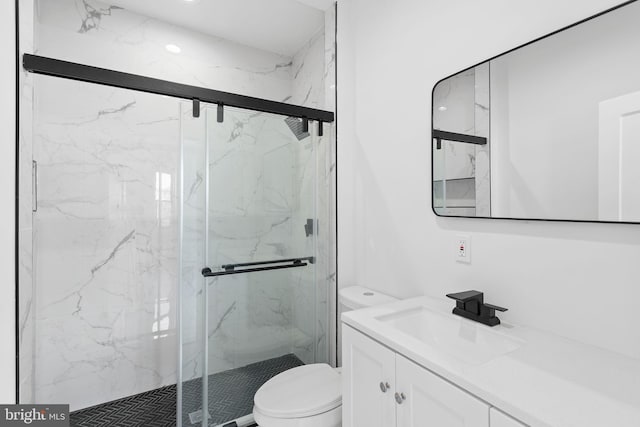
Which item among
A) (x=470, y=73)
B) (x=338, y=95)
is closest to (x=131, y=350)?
(x=338, y=95)

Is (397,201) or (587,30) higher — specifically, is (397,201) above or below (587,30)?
below

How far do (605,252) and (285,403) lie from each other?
1.30 meters

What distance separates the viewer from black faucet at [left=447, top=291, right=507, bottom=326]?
1149 mm

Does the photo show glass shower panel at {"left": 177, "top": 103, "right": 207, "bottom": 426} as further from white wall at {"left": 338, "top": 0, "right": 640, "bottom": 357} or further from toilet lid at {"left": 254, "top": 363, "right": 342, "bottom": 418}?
white wall at {"left": 338, "top": 0, "right": 640, "bottom": 357}

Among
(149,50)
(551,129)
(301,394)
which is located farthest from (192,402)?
(149,50)

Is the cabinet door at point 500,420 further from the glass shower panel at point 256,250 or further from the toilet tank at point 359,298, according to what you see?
the glass shower panel at point 256,250

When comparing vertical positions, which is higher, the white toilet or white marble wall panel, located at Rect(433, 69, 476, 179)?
white marble wall panel, located at Rect(433, 69, 476, 179)

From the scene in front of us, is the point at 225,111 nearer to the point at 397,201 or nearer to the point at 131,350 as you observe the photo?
the point at 397,201

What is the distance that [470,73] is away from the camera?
1328 mm

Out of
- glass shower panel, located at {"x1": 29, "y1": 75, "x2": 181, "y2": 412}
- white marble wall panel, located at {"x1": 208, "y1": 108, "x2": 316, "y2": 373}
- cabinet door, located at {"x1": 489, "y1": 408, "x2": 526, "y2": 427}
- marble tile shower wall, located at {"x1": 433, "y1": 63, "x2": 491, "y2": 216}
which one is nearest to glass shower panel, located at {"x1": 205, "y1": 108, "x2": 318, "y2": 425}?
white marble wall panel, located at {"x1": 208, "y1": 108, "x2": 316, "y2": 373}

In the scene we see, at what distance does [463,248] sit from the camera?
1.35 m

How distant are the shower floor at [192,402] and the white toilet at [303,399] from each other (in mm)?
265

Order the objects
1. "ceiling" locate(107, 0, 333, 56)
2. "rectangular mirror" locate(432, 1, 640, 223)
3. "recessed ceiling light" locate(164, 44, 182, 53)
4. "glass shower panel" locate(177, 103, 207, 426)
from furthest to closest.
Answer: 1. "recessed ceiling light" locate(164, 44, 182, 53)
2. "ceiling" locate(107, 0, 333, 56)
3. "glass shower panel" locate(177, 103, 207, 426)
4. "rectangular mirror" locate(432, 1, 640, 223)
